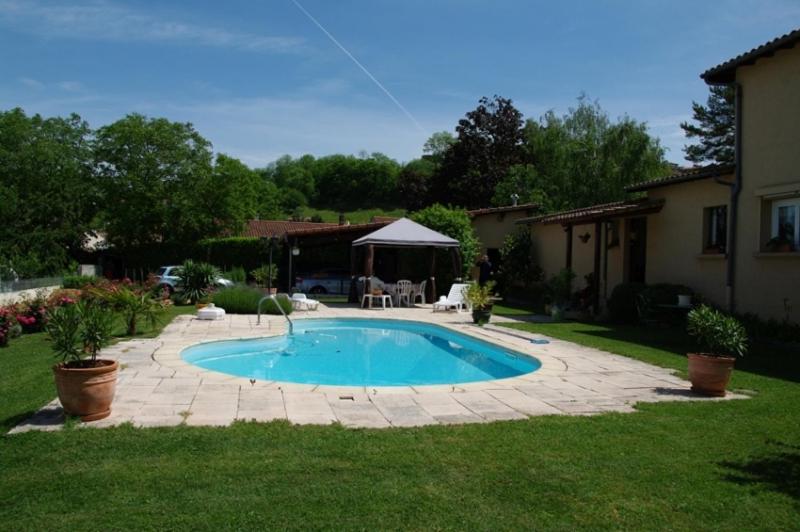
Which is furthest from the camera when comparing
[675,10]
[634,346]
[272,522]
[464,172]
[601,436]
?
[464,172]

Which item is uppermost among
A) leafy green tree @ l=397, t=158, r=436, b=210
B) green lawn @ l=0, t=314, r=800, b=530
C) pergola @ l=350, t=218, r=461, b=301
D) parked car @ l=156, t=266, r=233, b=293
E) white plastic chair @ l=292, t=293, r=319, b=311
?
leafy green tree @ l=397, t=158, r=436, b=210

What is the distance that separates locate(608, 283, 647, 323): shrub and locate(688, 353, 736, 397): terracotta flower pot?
787 centimetres

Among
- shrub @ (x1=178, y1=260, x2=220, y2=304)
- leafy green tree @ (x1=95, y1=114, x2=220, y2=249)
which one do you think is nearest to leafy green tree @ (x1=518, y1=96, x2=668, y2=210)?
shrub @ (x1=178, y1=260, x2=220, y2=304)

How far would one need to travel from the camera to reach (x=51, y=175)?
3394 centimetres

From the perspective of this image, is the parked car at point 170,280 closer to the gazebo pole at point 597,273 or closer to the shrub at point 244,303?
the shrub at point 244,303

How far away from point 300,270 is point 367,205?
117 ft

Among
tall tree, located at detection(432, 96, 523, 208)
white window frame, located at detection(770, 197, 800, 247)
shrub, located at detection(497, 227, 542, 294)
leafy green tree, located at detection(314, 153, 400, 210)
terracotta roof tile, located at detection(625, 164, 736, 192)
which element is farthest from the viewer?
leafy green tree, located at detection(314, 153, 400, 210)

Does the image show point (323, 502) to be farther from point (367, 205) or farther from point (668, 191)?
point (367, 205)

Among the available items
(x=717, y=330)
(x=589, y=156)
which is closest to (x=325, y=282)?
(x=589, y=156)

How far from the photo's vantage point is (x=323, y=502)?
11.4ft

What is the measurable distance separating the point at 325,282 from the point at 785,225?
59.6 feet

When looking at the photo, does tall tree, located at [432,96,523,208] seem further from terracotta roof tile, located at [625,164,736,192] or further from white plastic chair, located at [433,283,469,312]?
terracotta roof tile, located at [625,164,736,192]

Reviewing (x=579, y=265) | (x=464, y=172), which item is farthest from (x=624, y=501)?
(x=464, y=172)

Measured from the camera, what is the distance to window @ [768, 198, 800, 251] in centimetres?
1111
